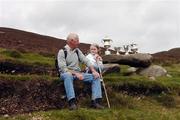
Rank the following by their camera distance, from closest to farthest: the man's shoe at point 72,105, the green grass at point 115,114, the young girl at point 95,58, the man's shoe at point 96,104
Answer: the green grass at point 115,114
the man's shoe at point 72,105
the man's shoe at point 96,104
the young girl at point 95,58

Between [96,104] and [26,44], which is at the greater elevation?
[26,44]

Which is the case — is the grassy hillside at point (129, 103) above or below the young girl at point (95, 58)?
below

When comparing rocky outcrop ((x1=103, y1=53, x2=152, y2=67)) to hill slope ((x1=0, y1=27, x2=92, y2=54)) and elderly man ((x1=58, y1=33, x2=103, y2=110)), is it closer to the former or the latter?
elderly man ((x1=58, y1=33, x2=103, y2=110))

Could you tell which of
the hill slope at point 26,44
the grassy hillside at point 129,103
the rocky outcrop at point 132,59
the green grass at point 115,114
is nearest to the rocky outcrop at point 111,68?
the rocky outcrop at point 132,59

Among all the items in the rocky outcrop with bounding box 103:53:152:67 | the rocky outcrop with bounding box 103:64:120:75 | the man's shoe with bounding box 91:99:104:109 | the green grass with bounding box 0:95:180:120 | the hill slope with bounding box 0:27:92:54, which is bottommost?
the green grass with bounding box 0:95:180:120

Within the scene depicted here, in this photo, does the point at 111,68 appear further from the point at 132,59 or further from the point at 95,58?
the point at 95,58

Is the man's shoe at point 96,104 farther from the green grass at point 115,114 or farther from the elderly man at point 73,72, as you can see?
the green grass at point 115,114

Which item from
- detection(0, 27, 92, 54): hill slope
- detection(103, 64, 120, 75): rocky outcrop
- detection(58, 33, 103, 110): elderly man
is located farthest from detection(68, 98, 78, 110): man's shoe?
detection(0, 27, 92, 54): hill slope

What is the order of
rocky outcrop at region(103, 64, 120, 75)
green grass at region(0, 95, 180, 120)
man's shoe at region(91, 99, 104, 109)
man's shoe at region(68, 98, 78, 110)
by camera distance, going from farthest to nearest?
rocky outcrop at region(103, 64, 120, 75)
man's shoe at region(91, 99, 104, 109)
man's shoe at region(68, 98, 78, 110)
green grass at region(0, 95, 180, 120)

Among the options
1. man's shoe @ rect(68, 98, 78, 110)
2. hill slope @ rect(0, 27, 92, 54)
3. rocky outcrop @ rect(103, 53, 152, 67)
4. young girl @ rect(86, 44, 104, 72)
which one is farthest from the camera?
hill slope @ rect(0, 27, 92, 54)

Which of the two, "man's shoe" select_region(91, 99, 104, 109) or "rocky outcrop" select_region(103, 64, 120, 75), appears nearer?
"man's shoe" select_region(91, 99, 104, 109)

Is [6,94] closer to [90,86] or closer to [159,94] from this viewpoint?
[90,86]

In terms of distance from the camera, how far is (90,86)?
19141 millimetres

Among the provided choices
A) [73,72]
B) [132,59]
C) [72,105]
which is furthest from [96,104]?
[132,59]
